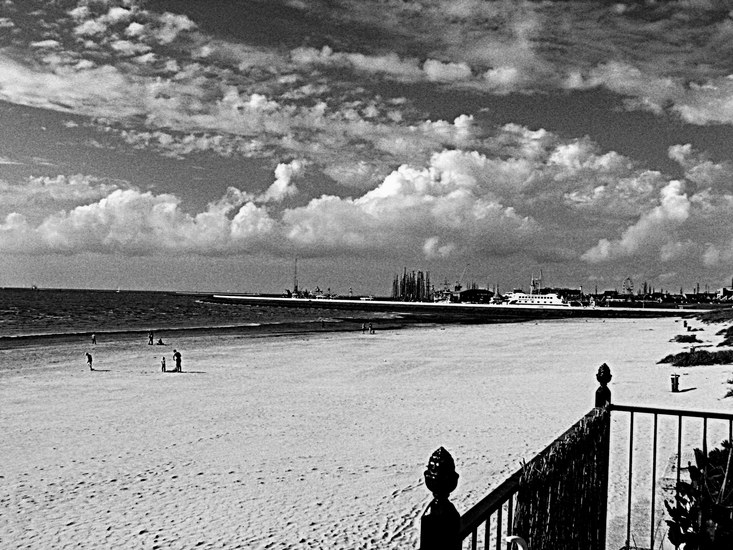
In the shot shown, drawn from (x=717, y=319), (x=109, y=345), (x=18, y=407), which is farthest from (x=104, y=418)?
(x=717, y=319)

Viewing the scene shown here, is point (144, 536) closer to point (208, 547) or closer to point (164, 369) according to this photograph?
point (208, 547)

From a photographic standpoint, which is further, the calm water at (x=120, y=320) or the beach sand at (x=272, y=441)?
the calm water at (x=120, y=320)

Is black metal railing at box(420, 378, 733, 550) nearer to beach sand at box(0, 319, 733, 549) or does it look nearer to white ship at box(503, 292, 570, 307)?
beach sand at box(0, 319, 733, 549)

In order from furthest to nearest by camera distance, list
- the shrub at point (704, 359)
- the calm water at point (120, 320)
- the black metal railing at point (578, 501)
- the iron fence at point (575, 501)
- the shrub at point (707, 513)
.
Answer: the calm water at point (120, 320)
the shrub at point (704, 359)
the shrub at point (707, 513)
the iron fence at point (575, 501)
the black metal railing at point (578, 501)

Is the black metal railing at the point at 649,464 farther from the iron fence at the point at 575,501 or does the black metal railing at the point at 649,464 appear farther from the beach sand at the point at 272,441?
the beach sand at the point at 272,441

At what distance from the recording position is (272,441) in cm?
1445

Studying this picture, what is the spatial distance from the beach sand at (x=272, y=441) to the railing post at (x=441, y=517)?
22.1 ft

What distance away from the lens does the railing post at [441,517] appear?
227cm

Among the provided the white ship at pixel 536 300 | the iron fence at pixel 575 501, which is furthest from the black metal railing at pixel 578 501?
the white ship at pixel 536 300

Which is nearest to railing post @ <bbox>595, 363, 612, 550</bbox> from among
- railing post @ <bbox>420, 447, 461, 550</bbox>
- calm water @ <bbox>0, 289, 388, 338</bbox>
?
railing post @ <bbox>420, 447, 461, 550</bbox>

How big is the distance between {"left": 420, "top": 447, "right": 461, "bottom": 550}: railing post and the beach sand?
6722 mm

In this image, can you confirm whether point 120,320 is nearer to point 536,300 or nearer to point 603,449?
point 603,449

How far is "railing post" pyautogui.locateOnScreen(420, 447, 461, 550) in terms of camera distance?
2268 mm

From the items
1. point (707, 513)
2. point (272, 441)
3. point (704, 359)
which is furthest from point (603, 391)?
point (704, 359)
